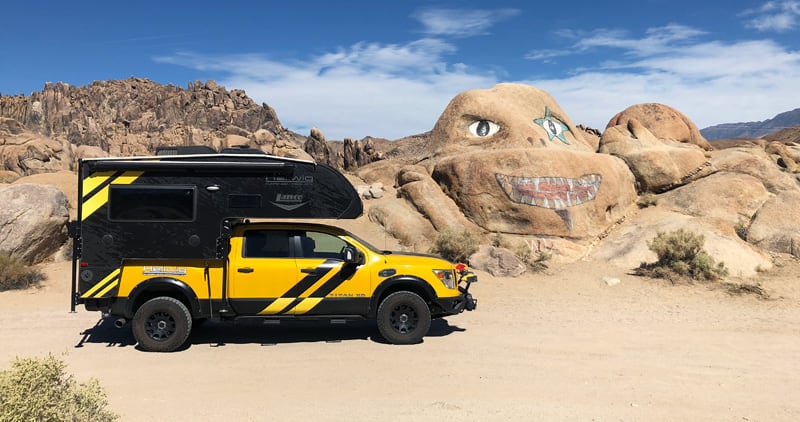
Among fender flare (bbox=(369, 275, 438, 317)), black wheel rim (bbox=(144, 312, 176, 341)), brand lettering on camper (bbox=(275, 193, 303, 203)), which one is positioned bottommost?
black wheel rim (bbox=(144, 312, 176, 341))

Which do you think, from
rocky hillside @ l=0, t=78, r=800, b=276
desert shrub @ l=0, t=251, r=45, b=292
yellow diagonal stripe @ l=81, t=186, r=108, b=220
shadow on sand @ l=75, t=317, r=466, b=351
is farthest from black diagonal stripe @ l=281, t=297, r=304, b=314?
desert shrub @ l=0, t=251, r=45, b=292

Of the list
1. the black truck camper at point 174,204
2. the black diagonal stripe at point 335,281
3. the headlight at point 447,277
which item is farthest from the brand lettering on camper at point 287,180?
the headlight at point 447,277

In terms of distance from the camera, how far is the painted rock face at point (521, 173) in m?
16.2

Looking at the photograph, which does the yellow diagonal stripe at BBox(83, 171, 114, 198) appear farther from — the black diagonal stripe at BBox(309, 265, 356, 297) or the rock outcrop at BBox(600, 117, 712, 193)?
the rock outcrop at BBox(600, 117, 712, 193)

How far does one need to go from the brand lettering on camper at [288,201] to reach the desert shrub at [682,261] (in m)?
9.42

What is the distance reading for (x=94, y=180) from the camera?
24.3 feet

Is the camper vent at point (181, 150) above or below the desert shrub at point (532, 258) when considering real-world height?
A: above

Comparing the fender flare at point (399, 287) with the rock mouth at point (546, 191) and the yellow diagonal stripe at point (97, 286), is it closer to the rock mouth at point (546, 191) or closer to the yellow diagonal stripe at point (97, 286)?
the yellow diagonal stripe at point (97, 286)

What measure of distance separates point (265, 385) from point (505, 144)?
45.1ft

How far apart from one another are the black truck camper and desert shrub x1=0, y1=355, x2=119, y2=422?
3950 mm

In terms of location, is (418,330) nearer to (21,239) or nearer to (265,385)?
(265,385)

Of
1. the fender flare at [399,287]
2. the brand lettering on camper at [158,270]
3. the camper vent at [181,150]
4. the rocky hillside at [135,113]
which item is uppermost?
the rocky hillside at [135,113]

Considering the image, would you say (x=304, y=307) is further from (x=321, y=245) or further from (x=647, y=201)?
(x=647, y=201)

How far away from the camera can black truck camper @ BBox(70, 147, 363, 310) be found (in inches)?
290
